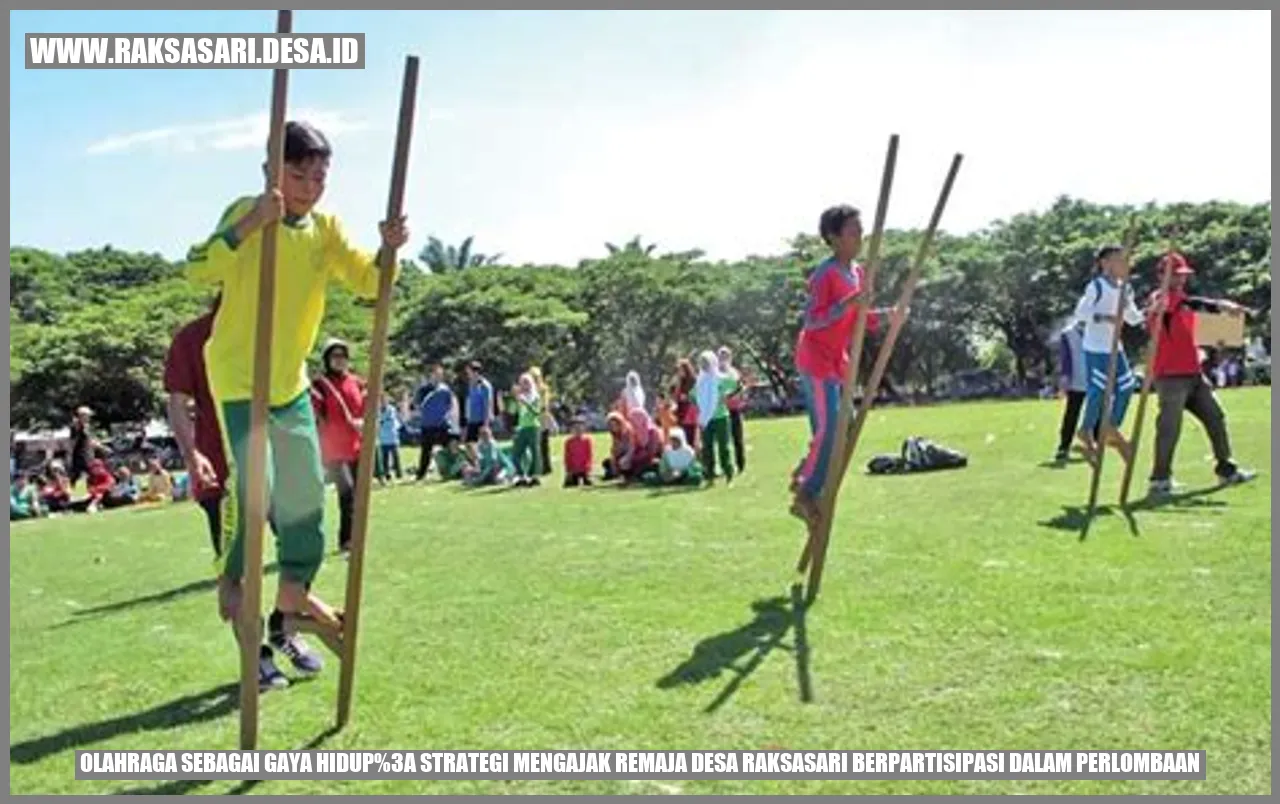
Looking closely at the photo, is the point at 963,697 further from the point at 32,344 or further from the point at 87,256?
the point at 87,256

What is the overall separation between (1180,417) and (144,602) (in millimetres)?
9507

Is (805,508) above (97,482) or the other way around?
above

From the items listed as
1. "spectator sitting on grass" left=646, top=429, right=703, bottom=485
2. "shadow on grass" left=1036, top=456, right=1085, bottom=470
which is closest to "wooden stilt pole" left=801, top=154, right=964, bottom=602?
"shadow on grass" left=1036, top=456, right=1085, bottom=470

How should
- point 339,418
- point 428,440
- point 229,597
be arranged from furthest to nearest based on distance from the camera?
1. point 428,440
2. point 339,418
3. point 229,597

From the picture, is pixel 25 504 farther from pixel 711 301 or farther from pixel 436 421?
pixel 711 301

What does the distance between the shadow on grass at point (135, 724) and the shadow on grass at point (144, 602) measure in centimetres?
370

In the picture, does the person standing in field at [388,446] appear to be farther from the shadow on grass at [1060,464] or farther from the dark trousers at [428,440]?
the shadow on grass at [1060,464]

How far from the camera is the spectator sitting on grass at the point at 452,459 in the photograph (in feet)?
80.2

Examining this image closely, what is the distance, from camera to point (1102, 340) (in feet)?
43.2

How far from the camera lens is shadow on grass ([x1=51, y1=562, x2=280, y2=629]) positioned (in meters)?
9.93
